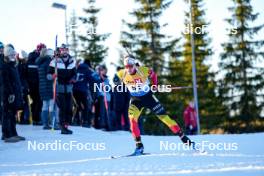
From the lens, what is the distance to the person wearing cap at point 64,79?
44.6 ft

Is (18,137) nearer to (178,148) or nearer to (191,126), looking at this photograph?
(178,148)

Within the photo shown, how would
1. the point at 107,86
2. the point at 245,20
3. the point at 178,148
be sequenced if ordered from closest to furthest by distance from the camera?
the point at 178,148
the point at 107,86
the point at 245,20

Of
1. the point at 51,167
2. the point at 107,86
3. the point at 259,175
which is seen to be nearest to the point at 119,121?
the point at 107,86

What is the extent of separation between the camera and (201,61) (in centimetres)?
4041

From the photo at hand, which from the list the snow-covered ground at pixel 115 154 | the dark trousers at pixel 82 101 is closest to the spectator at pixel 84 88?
the dark trousers at pixel 82 101

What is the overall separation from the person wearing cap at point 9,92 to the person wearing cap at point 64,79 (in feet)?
4.88

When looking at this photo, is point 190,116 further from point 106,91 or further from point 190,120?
point 106,91

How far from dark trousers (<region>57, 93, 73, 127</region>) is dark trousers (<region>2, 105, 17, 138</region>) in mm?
1487

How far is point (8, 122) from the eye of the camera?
1221 centimetres

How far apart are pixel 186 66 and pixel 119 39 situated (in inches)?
228

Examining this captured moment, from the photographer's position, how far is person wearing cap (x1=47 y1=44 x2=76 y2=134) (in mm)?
13587

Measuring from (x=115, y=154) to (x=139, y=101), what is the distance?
1.34 m

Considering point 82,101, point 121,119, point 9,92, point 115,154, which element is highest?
point 9,92

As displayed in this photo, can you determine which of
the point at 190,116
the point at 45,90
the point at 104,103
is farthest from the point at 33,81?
the point at 190,116
